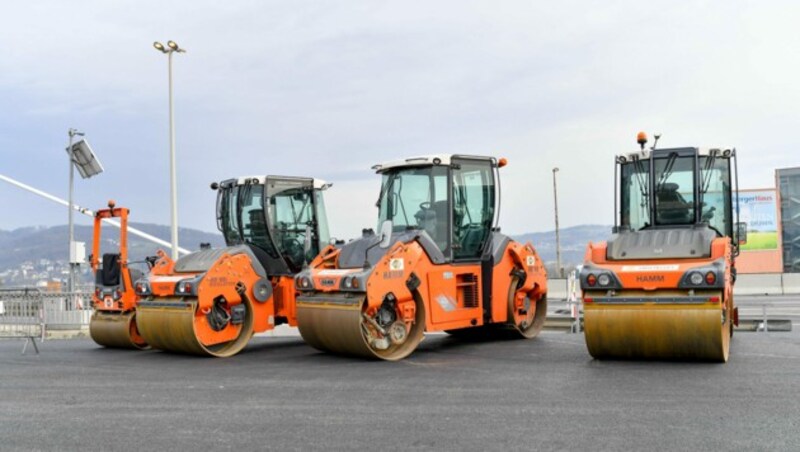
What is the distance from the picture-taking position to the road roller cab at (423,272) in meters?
10.3

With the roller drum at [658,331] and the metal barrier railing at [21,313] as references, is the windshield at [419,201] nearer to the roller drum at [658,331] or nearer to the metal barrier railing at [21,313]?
the roller drum at [658,331]

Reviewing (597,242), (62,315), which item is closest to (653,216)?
(597,242)

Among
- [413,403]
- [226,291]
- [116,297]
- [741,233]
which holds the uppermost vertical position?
[741,233]

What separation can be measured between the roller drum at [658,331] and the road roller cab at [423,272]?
2.51 m

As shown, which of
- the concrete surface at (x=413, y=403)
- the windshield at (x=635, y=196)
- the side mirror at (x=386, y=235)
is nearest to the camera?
the concrete surface at (x=413, y=403)

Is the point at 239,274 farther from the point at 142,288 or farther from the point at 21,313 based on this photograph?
the point at 21,313

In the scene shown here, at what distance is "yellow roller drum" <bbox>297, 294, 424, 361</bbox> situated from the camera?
32.9 feet

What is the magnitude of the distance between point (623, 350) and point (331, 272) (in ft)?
12.7

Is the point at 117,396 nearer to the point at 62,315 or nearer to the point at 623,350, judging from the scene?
the point at 623,350

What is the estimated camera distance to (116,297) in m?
13.0

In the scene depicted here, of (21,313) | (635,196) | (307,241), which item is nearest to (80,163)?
(21,313)

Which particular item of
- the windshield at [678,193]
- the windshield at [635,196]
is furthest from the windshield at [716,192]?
the windshield at [635,196]

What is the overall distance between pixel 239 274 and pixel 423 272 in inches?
112

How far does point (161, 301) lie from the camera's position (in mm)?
11555
